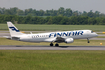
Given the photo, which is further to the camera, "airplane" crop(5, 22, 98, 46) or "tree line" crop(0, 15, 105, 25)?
"tree line" crop(0, 15, 105, 25)

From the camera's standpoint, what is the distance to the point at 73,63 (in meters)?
27.0

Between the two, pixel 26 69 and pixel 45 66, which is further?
pixel 45 66

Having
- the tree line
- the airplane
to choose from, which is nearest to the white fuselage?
the airplane

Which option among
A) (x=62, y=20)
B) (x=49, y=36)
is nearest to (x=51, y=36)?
(x=49, y=36)

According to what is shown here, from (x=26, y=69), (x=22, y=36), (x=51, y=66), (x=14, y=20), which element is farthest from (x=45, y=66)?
(x=14, y=20)

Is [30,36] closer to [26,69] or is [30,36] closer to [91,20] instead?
[26,69]

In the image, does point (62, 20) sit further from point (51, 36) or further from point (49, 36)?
point (49, 36)

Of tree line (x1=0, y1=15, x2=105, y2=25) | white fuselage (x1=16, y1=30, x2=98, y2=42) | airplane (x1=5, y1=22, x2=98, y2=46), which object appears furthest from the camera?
tree line (x1=0, y1=15, x2=105, y2=25)

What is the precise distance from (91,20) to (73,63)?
6435 inches

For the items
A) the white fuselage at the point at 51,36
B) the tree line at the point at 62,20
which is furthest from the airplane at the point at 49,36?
the tree line at the point at 62,20

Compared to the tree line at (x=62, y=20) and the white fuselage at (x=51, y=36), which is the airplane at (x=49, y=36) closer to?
the white fuselage at (x=51, y=36)

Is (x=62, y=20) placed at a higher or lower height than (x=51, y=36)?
higher

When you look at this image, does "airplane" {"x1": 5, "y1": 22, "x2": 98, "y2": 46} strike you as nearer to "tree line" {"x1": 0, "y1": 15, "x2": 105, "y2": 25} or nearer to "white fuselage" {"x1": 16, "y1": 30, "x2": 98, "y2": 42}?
"white fuselage" {"x1": 16, "y1": 30, "x2": 98, "y2": 42}

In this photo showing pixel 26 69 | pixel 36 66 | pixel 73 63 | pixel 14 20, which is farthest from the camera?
pixel 14 20
